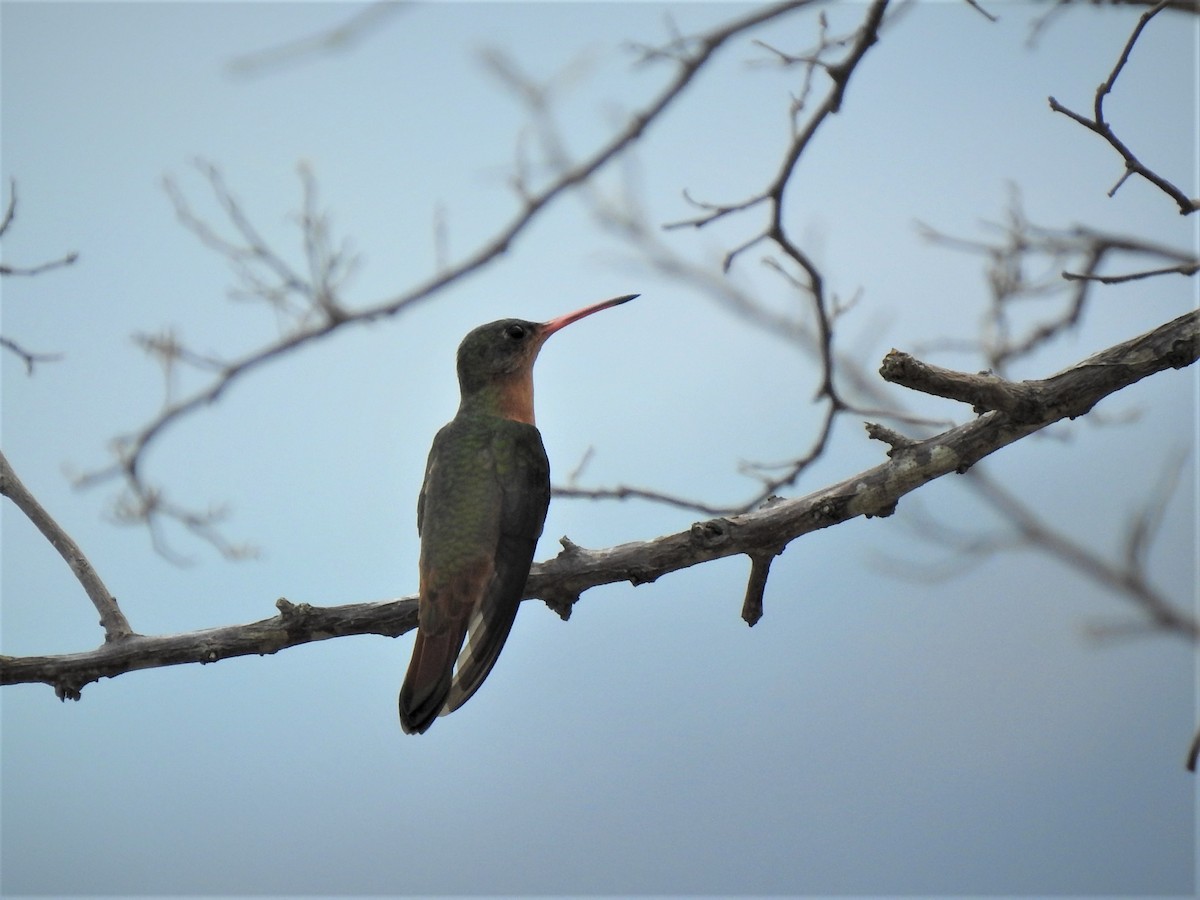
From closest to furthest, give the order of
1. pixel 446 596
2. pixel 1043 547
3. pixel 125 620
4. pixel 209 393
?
pixel 125 620 < pixel 446 596 < pixel 209 393 < pixel 1043 547

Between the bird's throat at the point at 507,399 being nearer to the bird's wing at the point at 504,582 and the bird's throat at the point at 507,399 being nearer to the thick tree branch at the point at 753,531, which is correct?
the bird's wing at the point at 504,582

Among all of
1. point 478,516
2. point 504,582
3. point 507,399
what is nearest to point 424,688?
point 504,582

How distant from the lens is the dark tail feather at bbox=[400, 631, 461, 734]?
4.07 metres

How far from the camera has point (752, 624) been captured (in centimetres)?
399

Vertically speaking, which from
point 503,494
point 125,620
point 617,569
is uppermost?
point 503,494

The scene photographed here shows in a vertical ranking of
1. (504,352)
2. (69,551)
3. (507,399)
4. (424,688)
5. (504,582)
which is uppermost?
(504,352)

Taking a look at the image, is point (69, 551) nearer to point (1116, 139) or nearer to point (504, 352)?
point (504, 352)

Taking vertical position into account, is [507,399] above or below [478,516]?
above

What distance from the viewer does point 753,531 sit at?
3.80m

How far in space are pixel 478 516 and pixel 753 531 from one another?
1.32 m

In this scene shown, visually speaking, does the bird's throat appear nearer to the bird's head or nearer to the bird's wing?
the bird's head

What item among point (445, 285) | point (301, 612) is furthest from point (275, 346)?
point (301, 612)

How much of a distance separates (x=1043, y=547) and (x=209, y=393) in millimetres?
4802

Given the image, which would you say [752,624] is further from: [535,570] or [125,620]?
[125,620]
